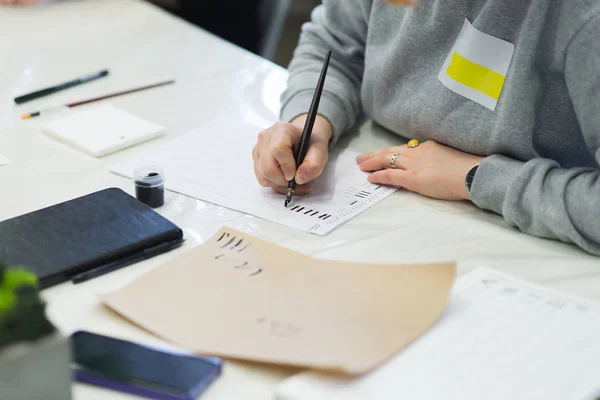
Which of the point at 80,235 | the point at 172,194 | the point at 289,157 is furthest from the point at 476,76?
the point at 80,235

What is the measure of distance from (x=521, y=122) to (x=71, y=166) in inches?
24.1

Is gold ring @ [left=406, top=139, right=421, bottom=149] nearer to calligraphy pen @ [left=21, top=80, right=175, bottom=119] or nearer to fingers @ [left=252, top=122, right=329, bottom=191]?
fingers @ [left=252, top=122, right=329, bottom=191]

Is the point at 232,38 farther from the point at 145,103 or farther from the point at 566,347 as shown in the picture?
the point at 566,347

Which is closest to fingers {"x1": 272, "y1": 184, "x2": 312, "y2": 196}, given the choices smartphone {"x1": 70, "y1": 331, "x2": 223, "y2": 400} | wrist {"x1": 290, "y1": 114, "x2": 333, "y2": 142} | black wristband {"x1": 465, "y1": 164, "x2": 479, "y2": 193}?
wrist {"x1": 290, "y1": 114, "x2": 333, "y2": 142}

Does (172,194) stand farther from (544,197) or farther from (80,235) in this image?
(544,197)

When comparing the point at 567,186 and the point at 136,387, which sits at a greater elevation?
the point at 567,186

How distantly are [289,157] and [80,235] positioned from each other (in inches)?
11.5

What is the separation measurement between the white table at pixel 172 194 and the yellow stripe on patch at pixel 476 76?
160 millimetres

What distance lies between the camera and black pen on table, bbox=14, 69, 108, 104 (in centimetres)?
120

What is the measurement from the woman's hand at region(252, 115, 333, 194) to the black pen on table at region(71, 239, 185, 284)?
0.17m

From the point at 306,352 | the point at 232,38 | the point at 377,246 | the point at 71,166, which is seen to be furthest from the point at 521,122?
the point at 232,38

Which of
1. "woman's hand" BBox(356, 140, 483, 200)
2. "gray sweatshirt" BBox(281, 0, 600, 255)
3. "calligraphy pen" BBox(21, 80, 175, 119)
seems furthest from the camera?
"calligraphy pen" BBox(21, 80, 175, 119)

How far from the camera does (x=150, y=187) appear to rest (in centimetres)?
87

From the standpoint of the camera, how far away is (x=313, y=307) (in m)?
0.67
